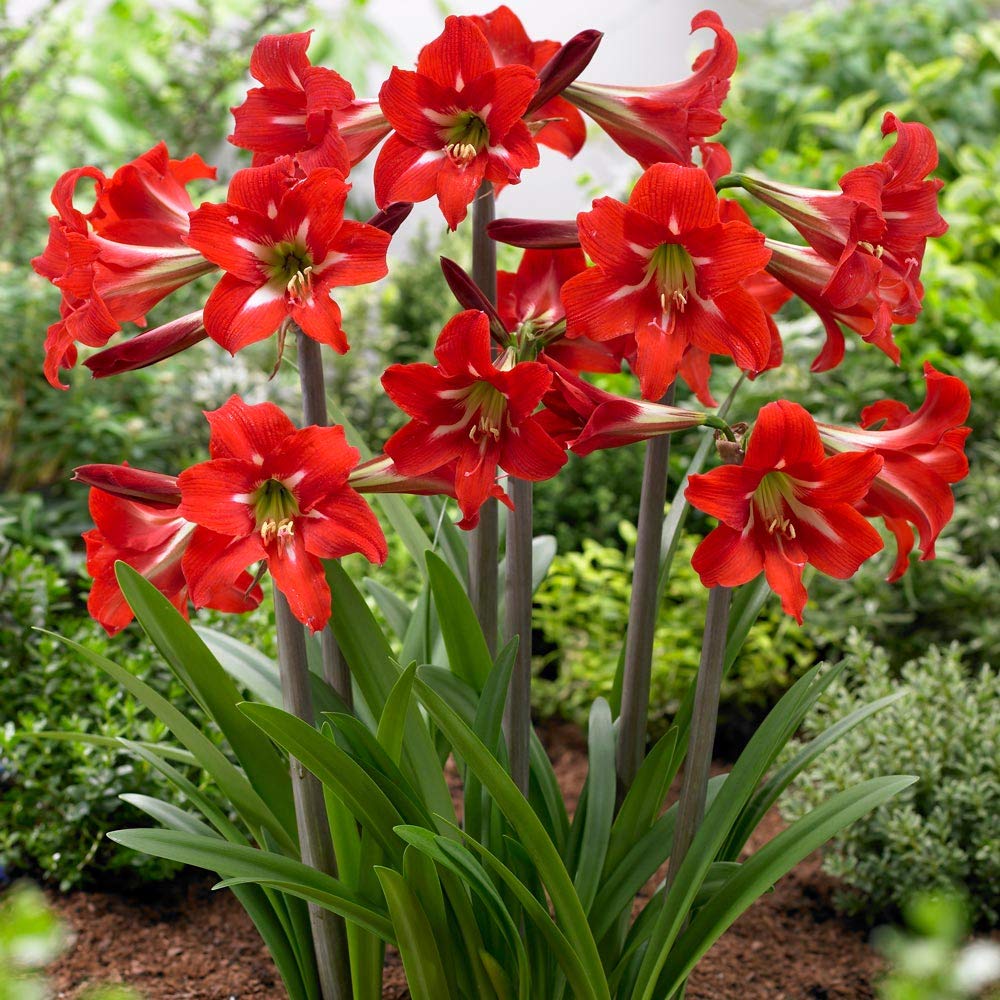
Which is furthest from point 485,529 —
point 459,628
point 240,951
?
point 240,951

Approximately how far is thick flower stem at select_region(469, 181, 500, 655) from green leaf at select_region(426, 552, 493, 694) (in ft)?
0.13

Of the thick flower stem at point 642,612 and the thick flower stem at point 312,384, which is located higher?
the thick flower stem at point 312,384

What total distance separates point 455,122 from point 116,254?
0.36 m

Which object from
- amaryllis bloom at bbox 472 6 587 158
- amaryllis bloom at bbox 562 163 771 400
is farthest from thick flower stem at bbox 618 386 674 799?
amaryllis bloom at bbox 472 6 587 158

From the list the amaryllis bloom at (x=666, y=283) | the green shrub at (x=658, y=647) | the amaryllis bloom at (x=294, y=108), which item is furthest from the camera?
the green shrub at (x=658, y=647)

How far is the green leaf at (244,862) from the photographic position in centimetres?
115

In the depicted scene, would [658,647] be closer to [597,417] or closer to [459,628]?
[459,628]

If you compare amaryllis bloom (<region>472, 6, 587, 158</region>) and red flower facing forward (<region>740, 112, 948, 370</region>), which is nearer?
red flower facing forward (<region>740, 112, 948, 370</region>)

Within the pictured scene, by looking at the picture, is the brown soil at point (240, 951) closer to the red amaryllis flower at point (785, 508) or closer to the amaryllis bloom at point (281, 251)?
the red amaryllis flower at point (785, 508)

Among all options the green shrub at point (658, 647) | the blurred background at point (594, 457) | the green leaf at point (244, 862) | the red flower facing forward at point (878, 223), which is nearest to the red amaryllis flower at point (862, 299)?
the red flower facing forward at point (878, 223)

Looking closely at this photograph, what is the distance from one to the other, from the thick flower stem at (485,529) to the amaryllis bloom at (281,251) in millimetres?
230

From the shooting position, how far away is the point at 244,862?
117 cm

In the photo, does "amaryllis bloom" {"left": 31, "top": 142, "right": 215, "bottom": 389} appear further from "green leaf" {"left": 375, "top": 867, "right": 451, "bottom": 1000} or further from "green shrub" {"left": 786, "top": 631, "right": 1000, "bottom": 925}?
"green shrub" {"left": 786, "top": 631, "right": 1000, "bottom": 925}

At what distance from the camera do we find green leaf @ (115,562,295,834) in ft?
3.69
